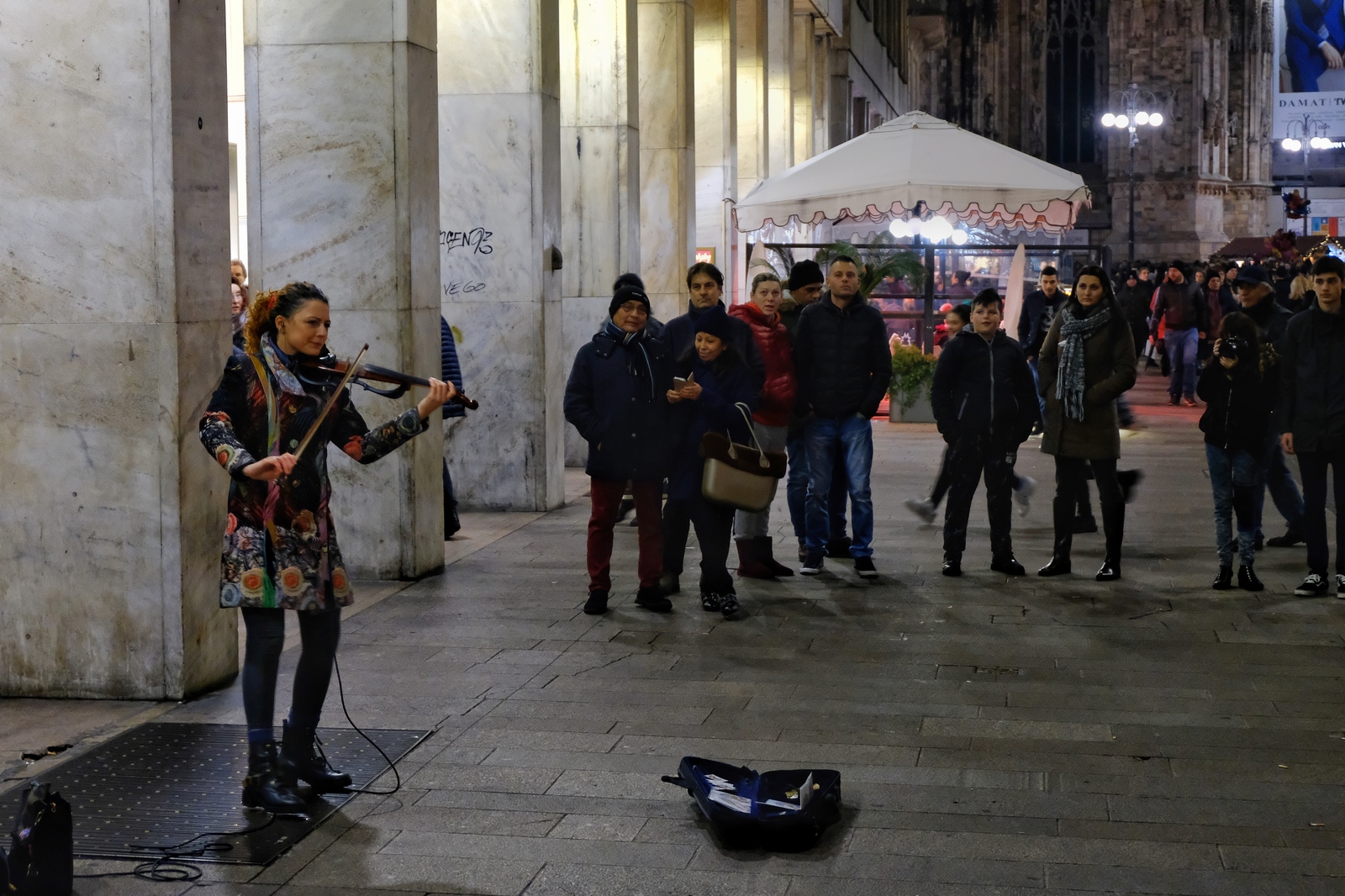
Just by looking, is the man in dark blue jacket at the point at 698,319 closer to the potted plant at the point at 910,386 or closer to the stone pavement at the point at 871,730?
the stone pavement at the point at 871,730

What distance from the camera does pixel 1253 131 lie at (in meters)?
72.4

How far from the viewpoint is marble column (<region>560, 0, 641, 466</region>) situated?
1484cm

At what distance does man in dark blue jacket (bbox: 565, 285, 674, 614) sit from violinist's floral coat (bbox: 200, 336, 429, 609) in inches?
125

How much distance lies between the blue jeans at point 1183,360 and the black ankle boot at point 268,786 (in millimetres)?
19274

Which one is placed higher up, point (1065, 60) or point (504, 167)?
point (1065, 60)

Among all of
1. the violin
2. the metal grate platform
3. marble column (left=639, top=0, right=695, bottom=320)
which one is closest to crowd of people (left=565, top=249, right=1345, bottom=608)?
the metal grate platform

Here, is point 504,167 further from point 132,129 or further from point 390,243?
point 132,129

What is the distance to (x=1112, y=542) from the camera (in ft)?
32.0

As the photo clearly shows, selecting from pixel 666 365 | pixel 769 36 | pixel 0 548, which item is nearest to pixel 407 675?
pixel 0 548

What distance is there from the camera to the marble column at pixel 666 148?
17.5 meters

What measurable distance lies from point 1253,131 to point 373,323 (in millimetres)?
69410

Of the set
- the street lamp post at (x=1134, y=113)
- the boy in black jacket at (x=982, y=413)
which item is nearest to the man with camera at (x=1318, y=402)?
the boy in black jacket at (x=982, y=413)

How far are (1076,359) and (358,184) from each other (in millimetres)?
4265

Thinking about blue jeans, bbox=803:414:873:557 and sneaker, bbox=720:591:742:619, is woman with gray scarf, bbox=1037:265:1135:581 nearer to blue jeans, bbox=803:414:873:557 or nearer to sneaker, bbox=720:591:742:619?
blue jeans, bbox=803:414:873:557
